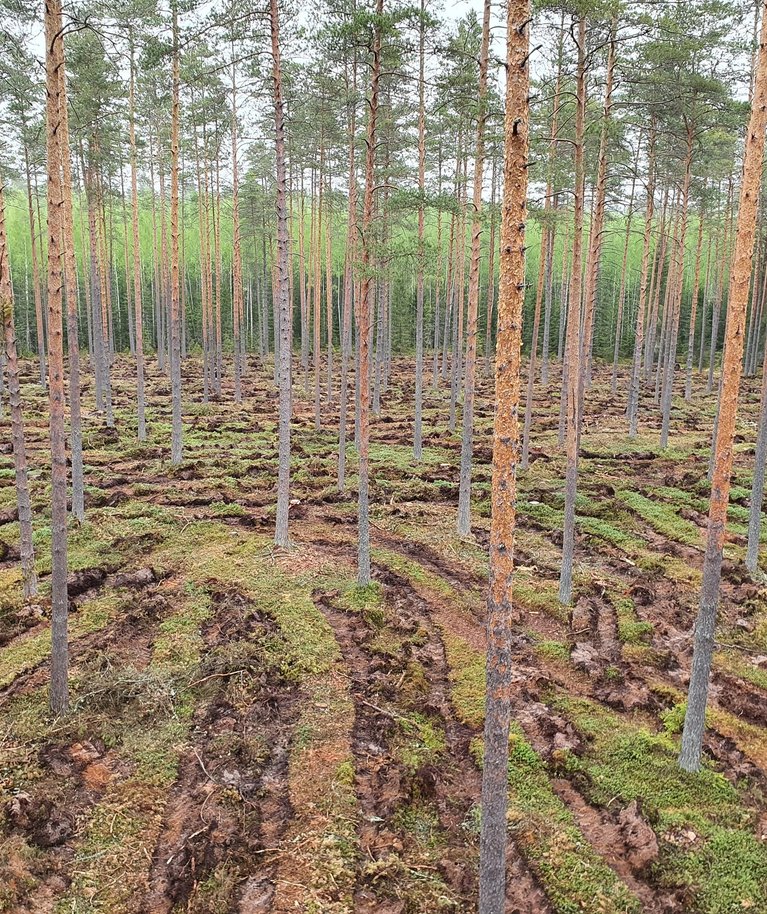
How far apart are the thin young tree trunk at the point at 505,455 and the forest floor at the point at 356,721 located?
3.76ft

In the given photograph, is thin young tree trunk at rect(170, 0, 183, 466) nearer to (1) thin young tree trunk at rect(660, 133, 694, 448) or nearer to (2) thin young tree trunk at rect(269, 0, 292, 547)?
(2) thin young tree trunk at rect(269, 0, 292, 547)

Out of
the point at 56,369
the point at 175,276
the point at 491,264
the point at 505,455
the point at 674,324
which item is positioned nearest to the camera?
the point at 505,455

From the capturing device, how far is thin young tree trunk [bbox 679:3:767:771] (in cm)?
644

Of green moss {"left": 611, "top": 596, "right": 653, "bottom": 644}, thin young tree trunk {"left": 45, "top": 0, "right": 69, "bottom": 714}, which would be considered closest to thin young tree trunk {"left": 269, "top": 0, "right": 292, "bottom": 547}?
thin young tree trunk {"left": 45, "top": 0, "right": 69, "bottom": 714}

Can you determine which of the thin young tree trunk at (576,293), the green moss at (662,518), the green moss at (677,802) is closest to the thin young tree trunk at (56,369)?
the green moss at (677,802)

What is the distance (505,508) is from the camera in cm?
437

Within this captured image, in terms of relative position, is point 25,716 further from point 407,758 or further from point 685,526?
point 685,526

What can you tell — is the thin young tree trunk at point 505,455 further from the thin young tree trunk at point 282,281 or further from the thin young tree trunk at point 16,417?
the thin young tree trunk at point 282,281

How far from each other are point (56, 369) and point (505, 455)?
223 inches

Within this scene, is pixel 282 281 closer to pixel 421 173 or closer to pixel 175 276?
pixel 175 276

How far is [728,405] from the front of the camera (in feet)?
21.9

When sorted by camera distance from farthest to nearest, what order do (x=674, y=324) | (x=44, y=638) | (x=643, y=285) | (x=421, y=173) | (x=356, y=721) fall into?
1. (x=674, y=324)
2. (x=643, y=285)
3. (x=421, y=173)
4. (x=44, y=638)
5. (x=356, y=721)

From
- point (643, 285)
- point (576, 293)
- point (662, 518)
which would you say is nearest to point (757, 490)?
point (662, 518)

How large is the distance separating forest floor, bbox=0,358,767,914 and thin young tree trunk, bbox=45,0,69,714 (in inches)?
27.3
